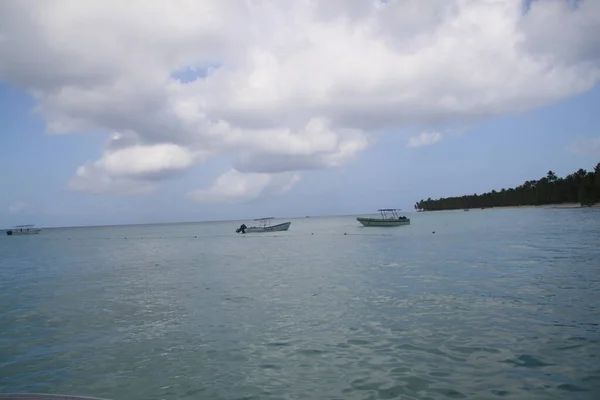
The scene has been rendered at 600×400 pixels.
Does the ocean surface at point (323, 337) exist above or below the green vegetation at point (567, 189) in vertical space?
below

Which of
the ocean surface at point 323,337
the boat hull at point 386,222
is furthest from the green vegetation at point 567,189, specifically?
the ocean surface at point 323,337

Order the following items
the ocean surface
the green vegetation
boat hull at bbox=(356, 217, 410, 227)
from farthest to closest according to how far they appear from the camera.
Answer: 1. the green vegetation
2. boat hull at bbox=(356, 217, 410, 227)
3. the ocean surface

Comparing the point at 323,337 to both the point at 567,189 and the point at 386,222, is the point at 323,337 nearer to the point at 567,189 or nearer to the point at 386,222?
the point at 386,222

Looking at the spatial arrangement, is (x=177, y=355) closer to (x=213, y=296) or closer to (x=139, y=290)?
(x=213, y=296)

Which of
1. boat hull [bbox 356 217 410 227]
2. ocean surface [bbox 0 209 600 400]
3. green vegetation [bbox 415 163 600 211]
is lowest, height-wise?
ocean surface [bbox 0 209 600 400]

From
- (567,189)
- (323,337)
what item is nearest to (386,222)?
(323,337)

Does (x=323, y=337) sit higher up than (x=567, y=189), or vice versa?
(x=567, y=189)

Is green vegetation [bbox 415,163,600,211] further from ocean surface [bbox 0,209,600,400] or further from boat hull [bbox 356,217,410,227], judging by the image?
ocean surface [bbox 0,209,600,400]

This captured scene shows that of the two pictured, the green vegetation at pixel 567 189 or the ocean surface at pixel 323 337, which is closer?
the ocean surface at pixel 323 337

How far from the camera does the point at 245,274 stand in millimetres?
32375

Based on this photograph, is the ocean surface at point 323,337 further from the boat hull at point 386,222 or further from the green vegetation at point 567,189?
the green vegetation at point 567,189

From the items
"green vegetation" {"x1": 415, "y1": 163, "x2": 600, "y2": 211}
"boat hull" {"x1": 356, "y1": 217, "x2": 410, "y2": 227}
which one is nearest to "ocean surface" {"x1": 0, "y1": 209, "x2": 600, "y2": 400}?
"boat hull" {"x1": 356, "y1": 217, "x2": 410, "y2": 227}

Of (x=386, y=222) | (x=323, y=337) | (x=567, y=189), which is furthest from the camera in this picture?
(x=567, y=189)

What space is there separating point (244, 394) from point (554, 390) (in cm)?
682
